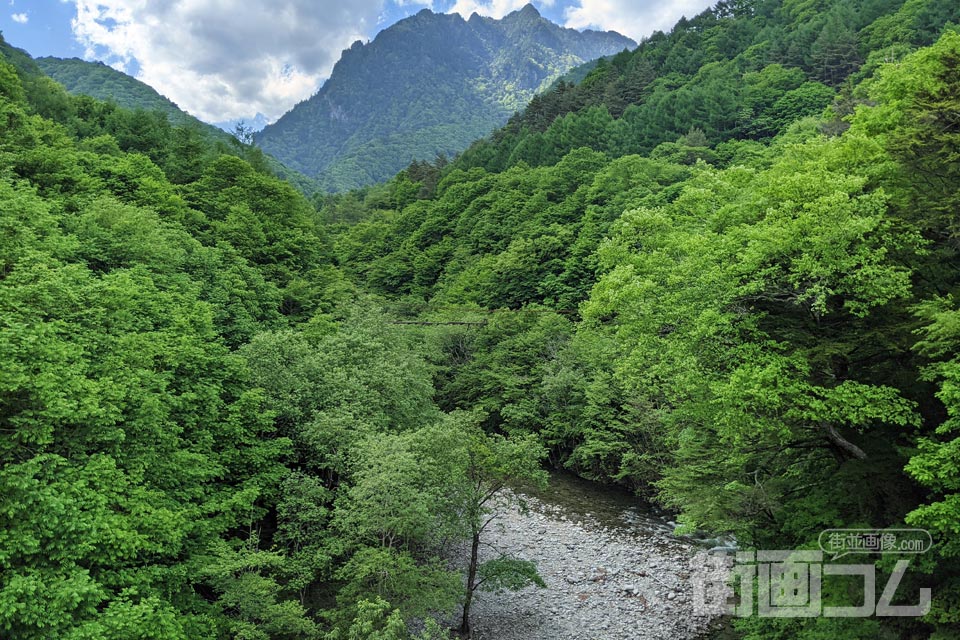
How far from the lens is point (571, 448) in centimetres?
3056

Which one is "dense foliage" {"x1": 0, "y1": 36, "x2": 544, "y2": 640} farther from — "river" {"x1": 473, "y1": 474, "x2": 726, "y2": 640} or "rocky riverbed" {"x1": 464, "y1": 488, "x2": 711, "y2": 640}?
"river" {"x1": 473, "y1": 474, "x2": 726, "y2": 640}

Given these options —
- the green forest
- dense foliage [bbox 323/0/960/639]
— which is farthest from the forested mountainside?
the green forest

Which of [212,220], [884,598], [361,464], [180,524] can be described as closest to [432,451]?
[361,464]

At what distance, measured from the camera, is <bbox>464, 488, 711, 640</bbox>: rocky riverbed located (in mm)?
16016

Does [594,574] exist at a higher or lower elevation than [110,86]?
lower

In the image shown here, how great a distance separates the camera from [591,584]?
61.3 ft

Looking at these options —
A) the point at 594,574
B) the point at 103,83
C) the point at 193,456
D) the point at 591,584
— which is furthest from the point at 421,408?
the point at 103,83

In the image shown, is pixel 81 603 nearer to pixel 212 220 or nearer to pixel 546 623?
pixel 546 623

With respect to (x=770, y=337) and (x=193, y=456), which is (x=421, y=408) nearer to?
(x=193, y=456)

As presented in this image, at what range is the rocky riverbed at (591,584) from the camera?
52.5 ft

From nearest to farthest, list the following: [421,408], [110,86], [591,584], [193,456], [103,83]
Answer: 1. [193,456]
2. [591,584]
3. [421,408]
4. [110,86]
5. [103,83]

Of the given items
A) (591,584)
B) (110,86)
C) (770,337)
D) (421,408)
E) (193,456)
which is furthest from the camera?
(110,86)

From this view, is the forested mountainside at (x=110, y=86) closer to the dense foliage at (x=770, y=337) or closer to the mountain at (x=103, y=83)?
the mountain at (x=103, y=83)

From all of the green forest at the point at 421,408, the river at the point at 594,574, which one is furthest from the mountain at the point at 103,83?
the river at the point at 594,574
